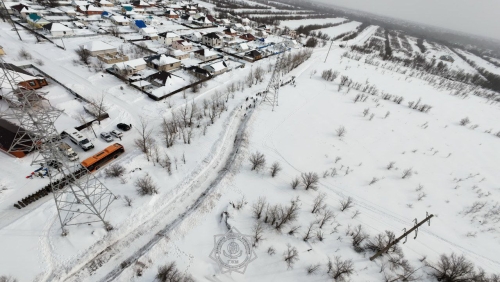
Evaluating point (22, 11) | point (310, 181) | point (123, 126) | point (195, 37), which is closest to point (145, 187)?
point (123, 126)

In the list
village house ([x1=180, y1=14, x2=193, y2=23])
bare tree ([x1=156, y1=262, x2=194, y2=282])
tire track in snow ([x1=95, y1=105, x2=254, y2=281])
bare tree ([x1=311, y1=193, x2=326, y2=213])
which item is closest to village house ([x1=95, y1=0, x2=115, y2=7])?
village house ([x1=180, y1=14, x2=193, y2=23])

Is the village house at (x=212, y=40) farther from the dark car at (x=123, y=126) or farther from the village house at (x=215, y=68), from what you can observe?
the dark car at (x=123, y=126)

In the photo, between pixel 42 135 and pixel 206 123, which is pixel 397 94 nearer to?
pixel 206 123

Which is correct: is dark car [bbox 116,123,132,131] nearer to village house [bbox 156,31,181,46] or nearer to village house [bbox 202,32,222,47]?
village house [bbox 156,31,181,46]

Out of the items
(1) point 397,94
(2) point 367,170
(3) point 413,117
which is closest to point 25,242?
(2) point 367,170

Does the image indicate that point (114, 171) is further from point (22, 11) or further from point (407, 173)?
point (22, 11)

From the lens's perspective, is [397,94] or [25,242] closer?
[25,242]
